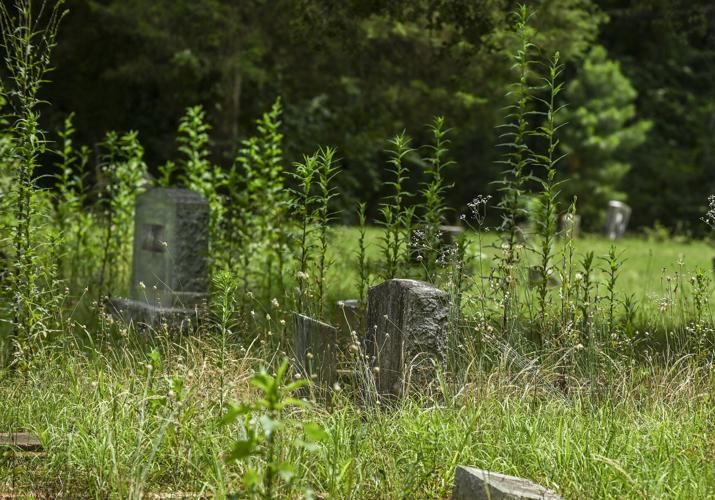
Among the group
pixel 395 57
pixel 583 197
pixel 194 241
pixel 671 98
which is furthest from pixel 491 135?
pixel 194 241

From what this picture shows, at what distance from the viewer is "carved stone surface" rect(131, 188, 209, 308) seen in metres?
9.18

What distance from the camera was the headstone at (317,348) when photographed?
20.1 ft

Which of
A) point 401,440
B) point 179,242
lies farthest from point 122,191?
point 401,440

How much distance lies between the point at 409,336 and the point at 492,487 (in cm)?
168

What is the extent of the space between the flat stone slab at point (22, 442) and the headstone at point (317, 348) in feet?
5.05

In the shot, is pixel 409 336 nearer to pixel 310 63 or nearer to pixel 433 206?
pixel 433 206

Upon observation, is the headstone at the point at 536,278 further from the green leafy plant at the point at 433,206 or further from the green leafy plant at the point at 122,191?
the green leafy plant at the point at 122,191

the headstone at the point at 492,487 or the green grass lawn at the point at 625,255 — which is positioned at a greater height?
the green grass lawn at the point at 625,255

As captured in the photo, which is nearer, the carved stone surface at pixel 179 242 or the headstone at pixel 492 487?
the headstone at pixel 492 487

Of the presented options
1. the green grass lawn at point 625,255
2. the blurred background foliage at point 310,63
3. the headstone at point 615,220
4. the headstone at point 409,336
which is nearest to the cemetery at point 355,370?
the headstone at point 409,336

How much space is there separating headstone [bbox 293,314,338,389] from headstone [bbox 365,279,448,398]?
0.29 m

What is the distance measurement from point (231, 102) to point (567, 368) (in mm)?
12556

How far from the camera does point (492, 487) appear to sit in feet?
13.6

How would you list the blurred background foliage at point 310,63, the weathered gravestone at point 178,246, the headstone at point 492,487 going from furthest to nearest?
1. the blurred background foliage at point 310,63
2. the weathered gravestone at point 178,246
3. the headstone at point 492,487
